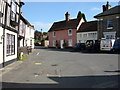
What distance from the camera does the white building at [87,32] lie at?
3838 centimetres

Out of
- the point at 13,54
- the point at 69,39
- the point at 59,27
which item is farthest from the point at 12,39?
the point at 59,27

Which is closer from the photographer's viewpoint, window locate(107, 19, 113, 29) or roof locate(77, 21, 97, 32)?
window locate(107, 19, 113, 29)

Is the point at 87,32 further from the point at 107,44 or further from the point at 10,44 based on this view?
the point at 10,44

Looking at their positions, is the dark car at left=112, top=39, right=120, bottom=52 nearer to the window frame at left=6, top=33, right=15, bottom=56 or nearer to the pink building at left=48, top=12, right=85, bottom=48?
the window frame at left=6, top=33, right=15, bottom=56

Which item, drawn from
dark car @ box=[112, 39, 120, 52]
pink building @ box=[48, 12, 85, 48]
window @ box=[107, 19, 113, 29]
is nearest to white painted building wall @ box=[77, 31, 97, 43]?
pink building @ box=[48, 12, 85, 48]

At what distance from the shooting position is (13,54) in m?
15.8

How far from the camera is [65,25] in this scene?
48.2 m

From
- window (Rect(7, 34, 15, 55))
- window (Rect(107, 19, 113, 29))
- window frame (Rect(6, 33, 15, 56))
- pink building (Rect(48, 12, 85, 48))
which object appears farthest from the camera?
pink building (Rect(48, 12, 85, 48))

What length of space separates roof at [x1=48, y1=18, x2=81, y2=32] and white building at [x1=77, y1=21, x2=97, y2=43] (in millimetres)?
1890

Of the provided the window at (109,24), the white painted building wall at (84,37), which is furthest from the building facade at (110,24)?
the white painted building wall at (84,37)

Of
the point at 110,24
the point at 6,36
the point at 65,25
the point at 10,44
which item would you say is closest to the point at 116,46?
the point at 110,24

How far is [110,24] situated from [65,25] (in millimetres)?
18214

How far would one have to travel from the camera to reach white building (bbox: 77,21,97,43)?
3838 centimetres

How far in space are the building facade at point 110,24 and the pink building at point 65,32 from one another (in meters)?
11.2
